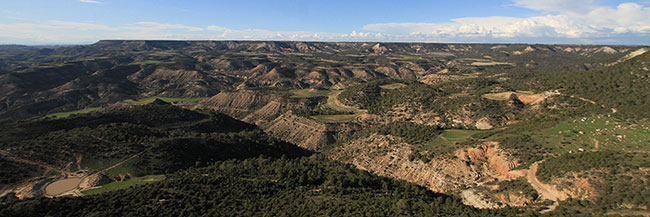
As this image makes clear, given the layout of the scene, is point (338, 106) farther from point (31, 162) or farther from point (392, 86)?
point (31, 162)

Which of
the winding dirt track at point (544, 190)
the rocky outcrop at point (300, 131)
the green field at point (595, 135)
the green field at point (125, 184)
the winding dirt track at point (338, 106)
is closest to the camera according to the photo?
the winding dirt track at point (544, 190)

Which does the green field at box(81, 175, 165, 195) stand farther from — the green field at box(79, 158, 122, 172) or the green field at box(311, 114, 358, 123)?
the green field at box(311, 114, 358, 123)

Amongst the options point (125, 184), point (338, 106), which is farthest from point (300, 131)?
point (125, 184)

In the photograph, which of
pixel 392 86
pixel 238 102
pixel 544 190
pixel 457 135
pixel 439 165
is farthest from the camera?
pixel 238 102

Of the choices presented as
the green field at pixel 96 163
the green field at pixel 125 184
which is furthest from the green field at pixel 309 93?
the green field at pixel 125 184

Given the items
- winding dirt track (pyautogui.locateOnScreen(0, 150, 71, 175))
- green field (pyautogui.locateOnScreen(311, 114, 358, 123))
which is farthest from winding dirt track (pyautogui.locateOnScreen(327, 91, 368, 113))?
winding dirt track (pyautogui.locateOnScreen(0, 150, 71, 175))

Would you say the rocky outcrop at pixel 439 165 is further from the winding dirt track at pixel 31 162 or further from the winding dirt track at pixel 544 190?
the winding dirt track at pixel 31 162

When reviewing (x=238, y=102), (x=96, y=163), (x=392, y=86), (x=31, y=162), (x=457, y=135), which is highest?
(x=392, y=86)

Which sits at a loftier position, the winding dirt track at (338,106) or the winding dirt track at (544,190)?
the winding dirt track at (544,190)
